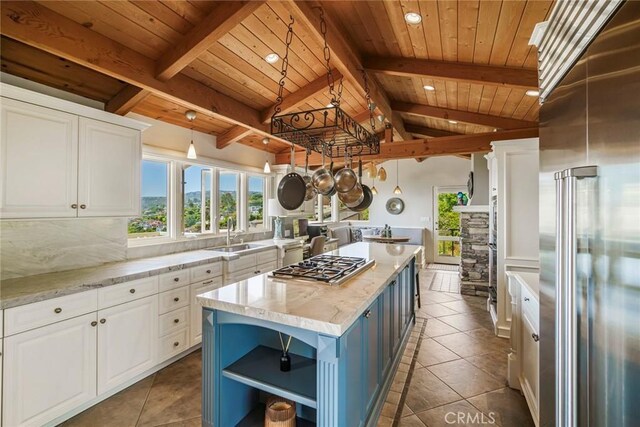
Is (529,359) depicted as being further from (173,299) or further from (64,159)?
(64,159)

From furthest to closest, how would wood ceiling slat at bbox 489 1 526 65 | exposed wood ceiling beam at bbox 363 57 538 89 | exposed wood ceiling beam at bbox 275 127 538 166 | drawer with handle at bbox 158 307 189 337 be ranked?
exposed wood ceiling beam at bbox 275 127 538 166 < exposed wood ceiling beam at bbox 363 57 538 89 < drawer with handle at bbox 158 307 189 337 < wood ceiling slat at bbox 489 1 526 65

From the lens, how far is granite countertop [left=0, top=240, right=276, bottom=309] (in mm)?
1768

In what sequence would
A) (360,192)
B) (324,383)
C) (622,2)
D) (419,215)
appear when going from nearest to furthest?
(622,2) < (324,383) < (360,192) < (419,215)

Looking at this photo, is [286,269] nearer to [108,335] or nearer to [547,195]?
[108,335]

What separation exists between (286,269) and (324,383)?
1046mm

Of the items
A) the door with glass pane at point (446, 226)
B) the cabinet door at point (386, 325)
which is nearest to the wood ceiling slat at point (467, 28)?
the cabinet door at point (386, 325)

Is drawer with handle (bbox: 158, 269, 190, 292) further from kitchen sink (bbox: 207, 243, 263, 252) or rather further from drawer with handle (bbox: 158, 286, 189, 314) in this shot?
kitchen sink (bbox: 207, 243, 263, 252)

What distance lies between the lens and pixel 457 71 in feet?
Answer: 9.25

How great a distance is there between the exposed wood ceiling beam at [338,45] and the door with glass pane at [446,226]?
16.4 feet

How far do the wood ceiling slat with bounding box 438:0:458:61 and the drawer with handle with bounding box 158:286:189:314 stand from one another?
10.4ft

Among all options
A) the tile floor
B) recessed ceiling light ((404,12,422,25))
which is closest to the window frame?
the tile floor

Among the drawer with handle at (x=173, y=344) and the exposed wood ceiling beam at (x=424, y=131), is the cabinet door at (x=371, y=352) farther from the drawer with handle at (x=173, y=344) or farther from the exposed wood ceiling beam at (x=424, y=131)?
the exposed wood ceiling beam at (x=424, y=131)

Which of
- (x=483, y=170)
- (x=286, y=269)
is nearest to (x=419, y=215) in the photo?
(x=483, y=170)

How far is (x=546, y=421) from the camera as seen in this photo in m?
0.98
